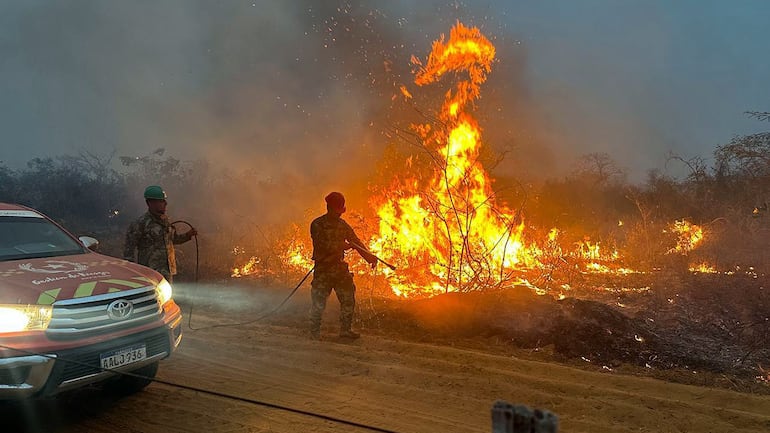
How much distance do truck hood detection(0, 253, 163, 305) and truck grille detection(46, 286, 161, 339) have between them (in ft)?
0.20

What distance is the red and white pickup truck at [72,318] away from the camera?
3.59 meters

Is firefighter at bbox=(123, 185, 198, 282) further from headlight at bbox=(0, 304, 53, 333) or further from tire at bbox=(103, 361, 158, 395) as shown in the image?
headlight at bbox=(0, 304, 53, 333)

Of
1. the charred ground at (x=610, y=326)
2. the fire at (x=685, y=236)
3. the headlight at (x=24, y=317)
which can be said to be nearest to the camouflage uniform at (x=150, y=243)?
the charred ground at (x=610, y=326)

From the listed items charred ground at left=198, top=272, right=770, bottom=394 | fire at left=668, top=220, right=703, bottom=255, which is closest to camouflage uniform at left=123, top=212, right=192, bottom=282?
charred ground at left=198, top=272, right=770, bottom=394

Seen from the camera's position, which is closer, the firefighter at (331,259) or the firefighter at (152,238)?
the firefighter at (152,238)

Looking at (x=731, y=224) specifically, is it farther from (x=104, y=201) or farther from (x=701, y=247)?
(x=104, y=201)

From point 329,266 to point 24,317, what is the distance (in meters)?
3.87

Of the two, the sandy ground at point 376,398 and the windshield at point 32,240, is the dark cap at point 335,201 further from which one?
the windshield at point 32,240

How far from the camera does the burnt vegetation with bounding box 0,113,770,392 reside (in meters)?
6.49

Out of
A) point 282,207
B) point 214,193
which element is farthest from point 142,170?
point 282,207

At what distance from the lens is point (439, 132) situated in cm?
1075

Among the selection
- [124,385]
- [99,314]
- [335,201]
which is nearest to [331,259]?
[335,201]

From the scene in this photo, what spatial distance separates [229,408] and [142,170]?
26744 millimetres

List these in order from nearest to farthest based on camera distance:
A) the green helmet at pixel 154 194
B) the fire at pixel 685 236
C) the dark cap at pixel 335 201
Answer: the green helmet at pixel 154 194 < the dark cap at pixel 335 201 < the fire at pixel 685 236
